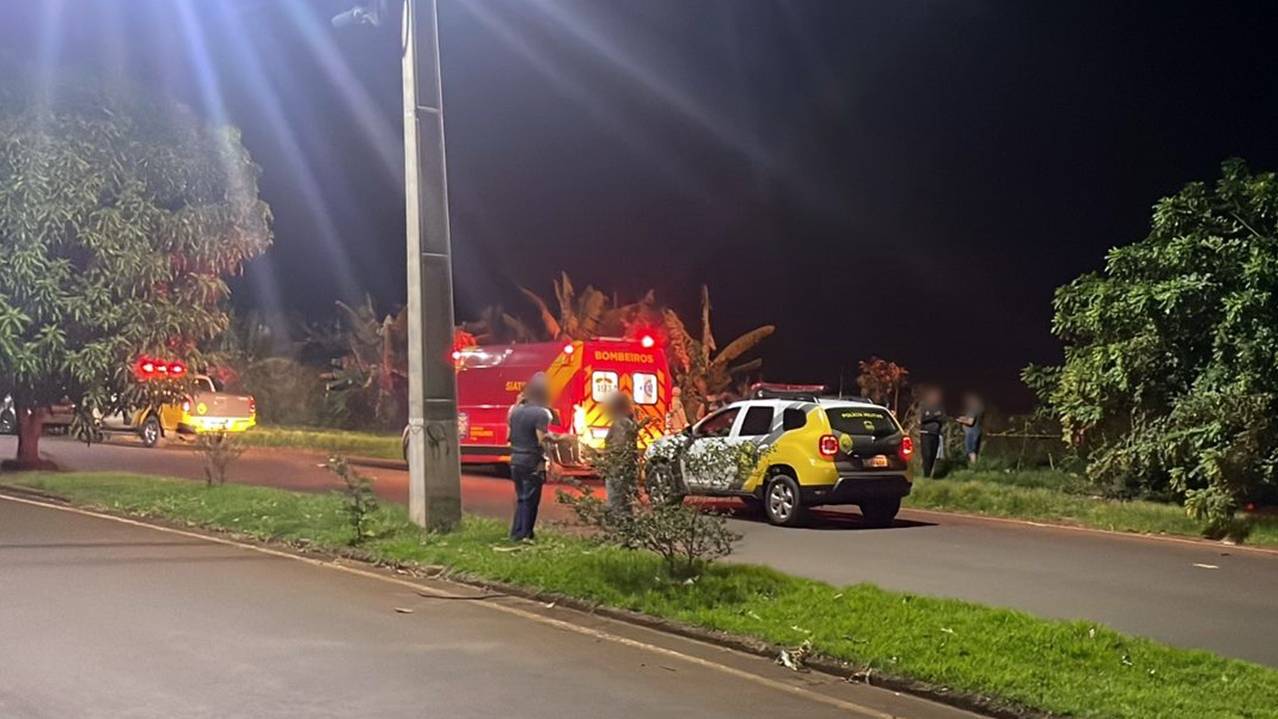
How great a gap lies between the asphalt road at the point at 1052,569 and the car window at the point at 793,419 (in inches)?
52.1

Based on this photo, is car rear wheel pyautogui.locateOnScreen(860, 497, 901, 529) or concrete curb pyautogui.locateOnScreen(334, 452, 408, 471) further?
concrete curb pyautogui.locateOnScreen(334, 452, 408, 471)

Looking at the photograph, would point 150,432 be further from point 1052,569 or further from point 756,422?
point 1052,569

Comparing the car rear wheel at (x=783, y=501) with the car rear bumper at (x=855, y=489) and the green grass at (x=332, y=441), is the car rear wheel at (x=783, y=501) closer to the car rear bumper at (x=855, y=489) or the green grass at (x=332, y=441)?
the car rear bumper at (x=855, y=489)

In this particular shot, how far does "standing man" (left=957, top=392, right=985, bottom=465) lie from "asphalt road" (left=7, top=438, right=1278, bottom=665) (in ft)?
16.0

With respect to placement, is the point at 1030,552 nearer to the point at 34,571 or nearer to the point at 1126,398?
the point at 1126,398

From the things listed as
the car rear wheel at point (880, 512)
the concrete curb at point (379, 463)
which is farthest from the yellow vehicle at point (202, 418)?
the car rear wheel at point (880, 512)

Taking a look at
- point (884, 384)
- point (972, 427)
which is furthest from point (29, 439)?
point (884, 384)

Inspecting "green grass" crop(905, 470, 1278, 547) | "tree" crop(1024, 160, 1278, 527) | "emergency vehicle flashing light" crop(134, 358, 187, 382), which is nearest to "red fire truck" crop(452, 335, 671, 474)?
"green grass" crop(905, 470, 1278, 547)

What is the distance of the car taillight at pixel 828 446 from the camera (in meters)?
16.0

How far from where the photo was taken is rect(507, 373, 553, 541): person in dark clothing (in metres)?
12.7

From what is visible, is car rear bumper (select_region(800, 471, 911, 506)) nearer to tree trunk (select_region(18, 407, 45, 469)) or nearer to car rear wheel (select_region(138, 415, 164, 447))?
tree trunk (select_region(18, 407, 45, 469))

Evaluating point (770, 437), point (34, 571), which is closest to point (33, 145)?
point (34, 571)

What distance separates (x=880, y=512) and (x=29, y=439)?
14891mm

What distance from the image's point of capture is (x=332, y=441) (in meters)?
32.8
